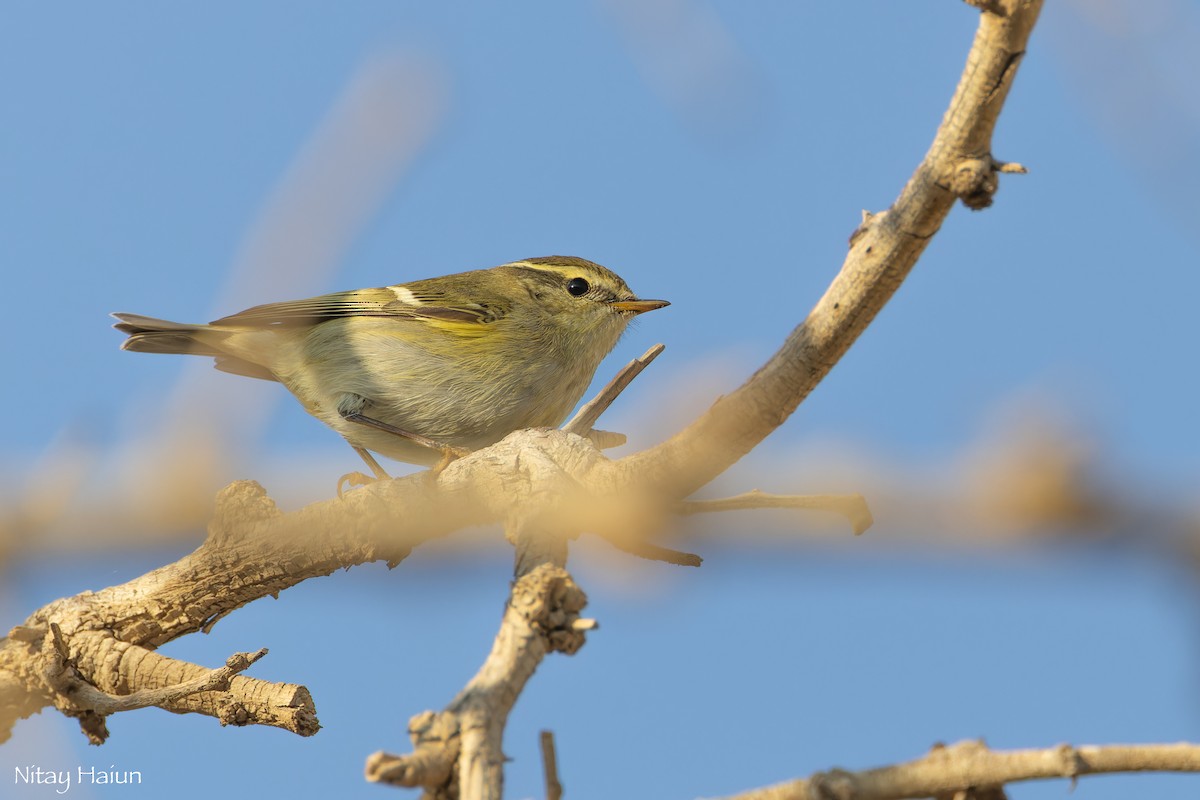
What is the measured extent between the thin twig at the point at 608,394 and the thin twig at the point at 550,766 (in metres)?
2.18

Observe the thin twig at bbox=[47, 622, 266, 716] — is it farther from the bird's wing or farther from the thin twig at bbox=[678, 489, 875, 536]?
the bird's wing

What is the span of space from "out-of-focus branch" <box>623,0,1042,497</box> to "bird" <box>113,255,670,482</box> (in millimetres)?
1997

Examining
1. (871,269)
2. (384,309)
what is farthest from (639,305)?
(871,269)

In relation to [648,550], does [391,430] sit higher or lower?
higher

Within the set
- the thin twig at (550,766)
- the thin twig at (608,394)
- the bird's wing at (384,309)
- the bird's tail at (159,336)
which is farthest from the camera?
the bird's tail at (159,336)

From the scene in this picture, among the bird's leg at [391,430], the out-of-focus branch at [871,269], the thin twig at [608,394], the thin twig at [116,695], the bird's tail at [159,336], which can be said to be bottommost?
the thin twig at [116,695]

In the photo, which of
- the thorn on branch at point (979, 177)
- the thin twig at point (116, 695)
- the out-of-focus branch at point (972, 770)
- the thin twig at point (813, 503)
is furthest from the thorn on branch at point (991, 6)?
the thin twig at point (116, 695)

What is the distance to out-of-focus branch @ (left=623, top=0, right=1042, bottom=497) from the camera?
2031 mm

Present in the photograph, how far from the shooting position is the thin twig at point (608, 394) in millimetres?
3912

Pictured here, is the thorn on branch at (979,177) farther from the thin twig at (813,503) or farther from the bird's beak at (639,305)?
the bird's beak at (639,305)

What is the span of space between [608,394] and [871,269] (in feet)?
5.88

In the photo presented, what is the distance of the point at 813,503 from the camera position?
8.30 feet

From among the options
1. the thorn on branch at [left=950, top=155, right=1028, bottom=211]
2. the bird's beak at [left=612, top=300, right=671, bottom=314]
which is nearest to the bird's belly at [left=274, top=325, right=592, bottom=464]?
the bird's beak at [left=612, top=300, right=671, bottom=314]

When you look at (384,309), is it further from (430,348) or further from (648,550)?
(648,550)
